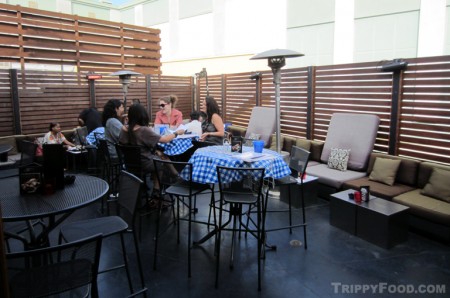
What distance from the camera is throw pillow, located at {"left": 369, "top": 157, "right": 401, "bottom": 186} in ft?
14.5

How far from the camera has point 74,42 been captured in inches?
340

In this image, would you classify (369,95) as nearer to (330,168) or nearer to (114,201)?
(330,168)

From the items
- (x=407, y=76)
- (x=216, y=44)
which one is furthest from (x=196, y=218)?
(x=216, y=44)

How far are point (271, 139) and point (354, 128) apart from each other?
6.53 ft

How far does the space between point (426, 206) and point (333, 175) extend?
4.53 ft

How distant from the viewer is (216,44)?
1259cm

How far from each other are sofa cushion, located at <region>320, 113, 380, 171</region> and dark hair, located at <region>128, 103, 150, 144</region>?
3.02 metres

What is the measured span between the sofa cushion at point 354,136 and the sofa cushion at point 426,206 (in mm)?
1068

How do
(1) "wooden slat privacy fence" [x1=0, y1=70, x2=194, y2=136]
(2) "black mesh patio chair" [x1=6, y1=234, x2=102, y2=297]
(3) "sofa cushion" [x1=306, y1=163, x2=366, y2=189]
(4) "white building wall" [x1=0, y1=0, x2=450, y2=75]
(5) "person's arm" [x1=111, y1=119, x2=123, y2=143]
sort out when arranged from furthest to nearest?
(4) "white building wall" [x1=0, y1=0, x2=450, y2=75]
(1) "wooden slat privacy fence" [x1=0, y1=70, x2=194, y2=136]
(5) "person's arm" [x1=111, y1=119, x2=123, y2=143]
(3) "sofa cushion" [x1=306, y1=163, x2=366, y2=189]
(2) "black mesh patio chair" [x1=6, y1=234, x2=102, y2=297]

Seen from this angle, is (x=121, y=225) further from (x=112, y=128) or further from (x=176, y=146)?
(x=112, y=128)

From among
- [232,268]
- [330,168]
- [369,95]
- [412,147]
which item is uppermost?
[369,95]

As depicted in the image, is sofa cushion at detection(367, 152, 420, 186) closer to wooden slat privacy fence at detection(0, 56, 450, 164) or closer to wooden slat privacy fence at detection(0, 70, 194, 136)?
wooden slat privacy fence at detection(0, 56, 450, 164)

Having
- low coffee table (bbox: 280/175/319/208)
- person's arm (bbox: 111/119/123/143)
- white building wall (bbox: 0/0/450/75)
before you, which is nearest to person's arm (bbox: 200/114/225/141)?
person's arm (bbox: 111/119/123/143)

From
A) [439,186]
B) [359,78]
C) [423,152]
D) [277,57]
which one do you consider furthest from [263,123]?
[439,186]
